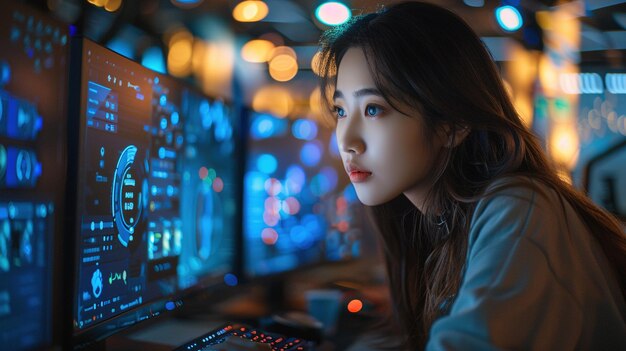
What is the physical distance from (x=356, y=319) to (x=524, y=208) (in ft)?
2.88

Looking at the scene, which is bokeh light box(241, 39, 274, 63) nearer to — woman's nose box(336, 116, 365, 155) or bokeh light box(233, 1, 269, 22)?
bokeh light box(233, 1, 269, 22)

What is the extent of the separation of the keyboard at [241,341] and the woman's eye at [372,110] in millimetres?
415

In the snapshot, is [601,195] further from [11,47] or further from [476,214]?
[11,47]

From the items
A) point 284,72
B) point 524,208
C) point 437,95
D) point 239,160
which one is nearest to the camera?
point 524,208

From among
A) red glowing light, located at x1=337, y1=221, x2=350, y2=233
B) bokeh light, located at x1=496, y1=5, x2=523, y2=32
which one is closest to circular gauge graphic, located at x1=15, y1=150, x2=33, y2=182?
red glowing light, located at x1=337, y1=221, x2=350, y2=233

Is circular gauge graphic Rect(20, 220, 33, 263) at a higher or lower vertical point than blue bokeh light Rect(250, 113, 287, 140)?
lower

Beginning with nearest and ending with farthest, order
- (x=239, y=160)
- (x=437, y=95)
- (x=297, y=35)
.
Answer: (x=437, y=95)
(x=239, y=160)
(x=297, y=35)

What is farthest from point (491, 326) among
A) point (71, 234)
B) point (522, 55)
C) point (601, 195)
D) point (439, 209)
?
point (601, 195)

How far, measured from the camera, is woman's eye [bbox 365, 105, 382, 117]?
88cm

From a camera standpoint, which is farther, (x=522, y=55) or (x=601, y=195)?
(x=601, y=195)

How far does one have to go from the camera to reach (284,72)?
102 inches

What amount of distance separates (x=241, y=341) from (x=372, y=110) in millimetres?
433

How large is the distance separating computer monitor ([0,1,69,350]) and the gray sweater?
503mm

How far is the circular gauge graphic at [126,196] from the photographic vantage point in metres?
0.83
